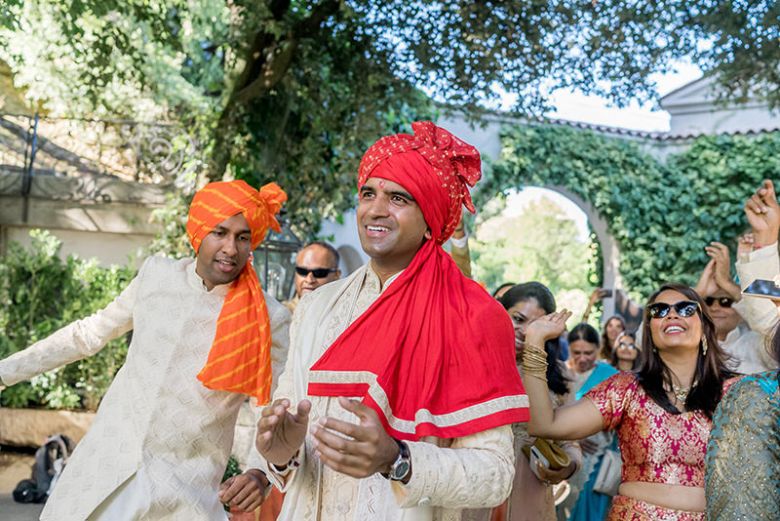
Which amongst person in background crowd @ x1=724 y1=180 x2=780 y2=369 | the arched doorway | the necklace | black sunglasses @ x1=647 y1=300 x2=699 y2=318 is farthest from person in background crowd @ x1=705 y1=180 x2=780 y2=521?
the arched doorway

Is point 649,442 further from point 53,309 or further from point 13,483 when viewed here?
point 53,309

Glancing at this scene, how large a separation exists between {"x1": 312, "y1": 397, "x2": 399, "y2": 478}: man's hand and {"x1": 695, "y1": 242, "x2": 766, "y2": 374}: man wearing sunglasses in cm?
356

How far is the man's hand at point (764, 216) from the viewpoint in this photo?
461 centimetres

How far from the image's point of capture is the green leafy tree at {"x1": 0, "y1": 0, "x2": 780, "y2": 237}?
353 inches

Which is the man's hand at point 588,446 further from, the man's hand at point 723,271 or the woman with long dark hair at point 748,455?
the woman with long dark hair at point 748,455

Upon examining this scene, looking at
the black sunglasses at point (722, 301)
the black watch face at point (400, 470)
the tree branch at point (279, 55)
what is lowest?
the black watch face at point (400, 470)

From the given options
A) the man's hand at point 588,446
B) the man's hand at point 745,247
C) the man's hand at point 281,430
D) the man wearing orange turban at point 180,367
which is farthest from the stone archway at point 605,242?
the man's hand at point 281,430

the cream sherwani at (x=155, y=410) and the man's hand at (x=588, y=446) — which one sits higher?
the cream sherwani at (x=155, y=410)

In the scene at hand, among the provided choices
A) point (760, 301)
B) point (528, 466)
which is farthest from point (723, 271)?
point (528, 466)

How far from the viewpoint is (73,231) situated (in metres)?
11.3

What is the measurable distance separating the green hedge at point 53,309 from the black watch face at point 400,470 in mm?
8244

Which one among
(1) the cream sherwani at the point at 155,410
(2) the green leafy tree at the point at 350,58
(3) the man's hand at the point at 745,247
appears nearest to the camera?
(1) the cream sherwani at the point at 155,410

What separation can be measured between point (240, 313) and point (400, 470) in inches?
72.2

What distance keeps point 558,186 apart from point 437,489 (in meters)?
14.9
